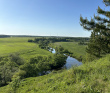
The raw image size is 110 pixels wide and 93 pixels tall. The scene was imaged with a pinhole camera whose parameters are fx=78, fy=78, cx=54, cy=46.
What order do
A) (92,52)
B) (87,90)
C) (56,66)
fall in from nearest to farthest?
(87,90) → (92,52) → (56,66)

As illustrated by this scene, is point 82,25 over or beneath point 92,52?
over

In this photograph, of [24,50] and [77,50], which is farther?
[24,50]

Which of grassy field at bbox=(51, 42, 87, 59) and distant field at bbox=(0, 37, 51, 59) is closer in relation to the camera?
grassy field at bbox=(51, 42, 87, 59)

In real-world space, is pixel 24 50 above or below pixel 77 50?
below

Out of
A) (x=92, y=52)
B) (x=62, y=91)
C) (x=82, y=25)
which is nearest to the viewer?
(x=62, y=91)

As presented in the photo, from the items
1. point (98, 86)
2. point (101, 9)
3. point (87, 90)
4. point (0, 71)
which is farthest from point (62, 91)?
point (0, 71)

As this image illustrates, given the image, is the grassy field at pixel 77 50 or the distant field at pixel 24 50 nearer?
the grassy field at pixel 77 50

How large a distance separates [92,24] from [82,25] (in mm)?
1140

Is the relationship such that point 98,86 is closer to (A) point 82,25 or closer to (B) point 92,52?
(A) point 82,25

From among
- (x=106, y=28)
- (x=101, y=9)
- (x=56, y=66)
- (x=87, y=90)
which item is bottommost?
(x=56, y=66)

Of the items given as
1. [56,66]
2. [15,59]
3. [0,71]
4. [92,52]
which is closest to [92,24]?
[92,52]

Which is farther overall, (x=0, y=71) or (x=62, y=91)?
(x=0, y=71)

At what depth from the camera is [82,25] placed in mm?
9781

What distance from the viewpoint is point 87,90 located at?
458 cm
